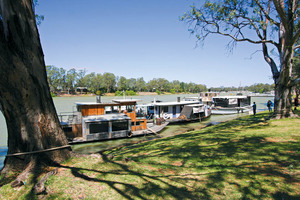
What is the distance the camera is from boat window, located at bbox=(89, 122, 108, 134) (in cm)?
1577

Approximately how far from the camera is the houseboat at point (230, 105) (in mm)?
36719

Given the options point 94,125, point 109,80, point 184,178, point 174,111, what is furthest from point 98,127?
point 109,80

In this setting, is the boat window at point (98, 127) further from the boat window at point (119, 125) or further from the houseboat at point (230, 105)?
the houseboat at point (230, 105)


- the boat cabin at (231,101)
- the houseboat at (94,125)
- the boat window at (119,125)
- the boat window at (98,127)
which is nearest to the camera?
the houseboat at (94,125)

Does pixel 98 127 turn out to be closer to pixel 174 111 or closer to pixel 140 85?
pixel 174 111

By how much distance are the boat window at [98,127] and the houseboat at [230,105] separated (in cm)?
2763

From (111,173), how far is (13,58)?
328 centimetres

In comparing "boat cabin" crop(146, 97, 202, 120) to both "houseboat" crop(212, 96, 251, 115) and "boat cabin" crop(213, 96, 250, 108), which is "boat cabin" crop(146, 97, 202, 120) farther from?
"boat cabin" crop(213, 96, 250, 108)

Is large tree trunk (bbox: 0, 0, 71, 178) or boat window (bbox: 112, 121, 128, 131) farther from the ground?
large tree trunk (bbox: 0, 0, 71, 178)

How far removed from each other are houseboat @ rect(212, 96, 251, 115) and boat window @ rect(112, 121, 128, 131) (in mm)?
25757

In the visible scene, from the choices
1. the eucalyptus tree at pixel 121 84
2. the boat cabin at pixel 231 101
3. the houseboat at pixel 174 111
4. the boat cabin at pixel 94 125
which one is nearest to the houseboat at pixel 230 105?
the boat cabin at pixel 231 101

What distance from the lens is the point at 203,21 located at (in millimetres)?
12438

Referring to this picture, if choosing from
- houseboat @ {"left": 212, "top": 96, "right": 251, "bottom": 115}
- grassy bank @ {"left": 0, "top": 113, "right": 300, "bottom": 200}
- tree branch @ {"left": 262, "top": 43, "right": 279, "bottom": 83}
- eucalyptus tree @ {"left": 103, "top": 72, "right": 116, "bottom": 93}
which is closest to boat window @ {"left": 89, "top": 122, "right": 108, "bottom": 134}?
grassy bank @ {"left": 0, "top": 113, "right": 300, "bottom": 200}

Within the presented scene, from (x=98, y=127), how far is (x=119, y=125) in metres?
2.04
